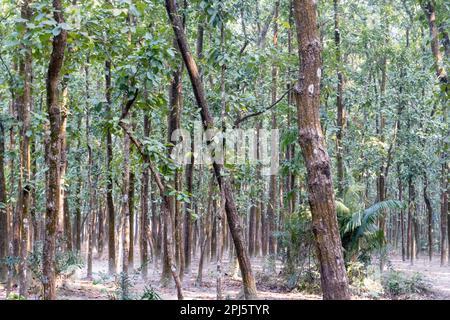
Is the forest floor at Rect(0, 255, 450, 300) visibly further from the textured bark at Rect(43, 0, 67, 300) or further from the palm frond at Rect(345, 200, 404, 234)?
the textured bark at Rect(43, 0, 67, 300)

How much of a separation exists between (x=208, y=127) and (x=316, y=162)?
3.87 m

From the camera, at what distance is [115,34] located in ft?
25.8

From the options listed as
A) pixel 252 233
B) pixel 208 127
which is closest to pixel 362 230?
pixel 208 127

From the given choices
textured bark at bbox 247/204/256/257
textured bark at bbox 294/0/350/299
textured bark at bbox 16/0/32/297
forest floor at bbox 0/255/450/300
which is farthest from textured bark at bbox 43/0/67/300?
textured bark at bbox 247/204/256/257

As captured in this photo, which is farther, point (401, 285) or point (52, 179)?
point (401, 285)

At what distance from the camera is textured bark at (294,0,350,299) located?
4520 mm

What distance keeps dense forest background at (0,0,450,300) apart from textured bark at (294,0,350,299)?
0.05 feet

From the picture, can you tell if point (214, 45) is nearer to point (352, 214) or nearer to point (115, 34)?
point (115, 34)

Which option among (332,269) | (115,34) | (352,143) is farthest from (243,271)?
(352,143)

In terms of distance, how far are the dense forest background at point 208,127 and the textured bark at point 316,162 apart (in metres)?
0.01

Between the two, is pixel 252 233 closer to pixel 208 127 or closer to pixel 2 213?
pixel 2 213

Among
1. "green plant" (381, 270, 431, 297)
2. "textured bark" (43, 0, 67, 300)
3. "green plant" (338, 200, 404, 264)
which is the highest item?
"textured bark" (43, 0, 67, 300)

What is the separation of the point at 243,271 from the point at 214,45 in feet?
13.1

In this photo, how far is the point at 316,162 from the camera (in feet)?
15.4
